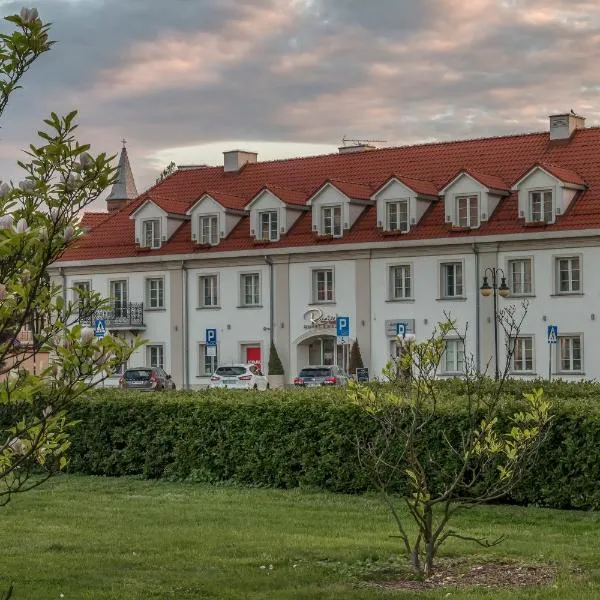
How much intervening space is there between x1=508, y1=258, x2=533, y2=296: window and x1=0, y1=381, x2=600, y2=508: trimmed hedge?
31.7 meters

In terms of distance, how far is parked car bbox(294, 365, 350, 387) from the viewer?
5281cm

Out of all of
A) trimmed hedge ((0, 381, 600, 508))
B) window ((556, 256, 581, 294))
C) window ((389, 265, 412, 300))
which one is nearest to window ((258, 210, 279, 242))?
window ((389, 265, 412, 300))

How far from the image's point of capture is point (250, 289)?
2393 inches

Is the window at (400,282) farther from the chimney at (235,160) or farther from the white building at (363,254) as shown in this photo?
the chimney at (235,160)

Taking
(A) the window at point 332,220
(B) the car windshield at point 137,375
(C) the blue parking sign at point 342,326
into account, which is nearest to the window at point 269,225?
(A) the window at point 332,220

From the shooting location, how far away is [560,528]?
600 inches

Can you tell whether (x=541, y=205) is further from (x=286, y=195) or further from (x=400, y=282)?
(x=286, y=195)

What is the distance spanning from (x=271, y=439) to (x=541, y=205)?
35578mm

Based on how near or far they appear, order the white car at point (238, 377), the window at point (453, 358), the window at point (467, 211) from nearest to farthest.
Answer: the window at point (453, 358)
the white car at point (238, 377)
the window at point (467, 211)

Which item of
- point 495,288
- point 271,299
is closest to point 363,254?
point 271,299

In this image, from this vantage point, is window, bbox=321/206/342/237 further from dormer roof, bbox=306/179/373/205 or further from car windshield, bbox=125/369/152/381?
car windshield, bbox=125/369/152/381

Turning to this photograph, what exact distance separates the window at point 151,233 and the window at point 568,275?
20580mm

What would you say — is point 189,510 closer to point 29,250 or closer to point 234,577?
point 234,577

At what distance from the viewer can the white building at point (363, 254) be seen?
173ft
